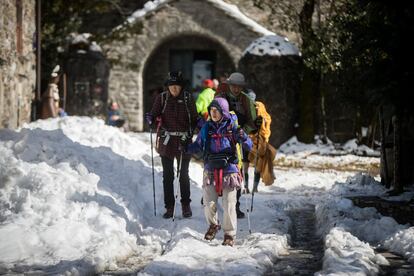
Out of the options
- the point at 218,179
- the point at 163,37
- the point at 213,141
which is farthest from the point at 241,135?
the point at 163,37

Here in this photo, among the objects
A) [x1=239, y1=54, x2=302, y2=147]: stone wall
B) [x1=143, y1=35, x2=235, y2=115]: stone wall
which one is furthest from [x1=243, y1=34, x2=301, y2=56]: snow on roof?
[x1=143, y1=35, x2=235, y2=115]: stone wall

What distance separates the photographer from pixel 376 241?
6.81 metres

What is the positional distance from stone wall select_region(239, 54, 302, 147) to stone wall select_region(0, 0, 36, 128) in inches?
260

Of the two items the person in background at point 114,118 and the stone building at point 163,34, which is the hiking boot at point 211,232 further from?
the stone building at point 163,34

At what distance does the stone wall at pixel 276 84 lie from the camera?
1816 cm

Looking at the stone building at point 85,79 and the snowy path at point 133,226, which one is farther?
the stone building at point 85,79

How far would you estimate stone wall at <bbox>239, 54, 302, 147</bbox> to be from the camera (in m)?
18.2

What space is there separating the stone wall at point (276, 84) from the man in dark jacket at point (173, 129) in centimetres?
1017

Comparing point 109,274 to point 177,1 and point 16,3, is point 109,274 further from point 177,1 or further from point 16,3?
point 177,1

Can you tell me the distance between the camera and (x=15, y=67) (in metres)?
13.0

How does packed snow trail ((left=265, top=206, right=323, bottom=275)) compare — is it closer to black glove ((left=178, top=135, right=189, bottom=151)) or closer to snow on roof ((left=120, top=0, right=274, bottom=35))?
black glove ((left=178, top=135, right=189, bottom=151))

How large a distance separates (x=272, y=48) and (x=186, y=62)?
5689 mm

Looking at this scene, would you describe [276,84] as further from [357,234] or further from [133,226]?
[133,226]

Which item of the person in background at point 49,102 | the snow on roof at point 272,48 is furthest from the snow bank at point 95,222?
the snow on roof at point 272,48
